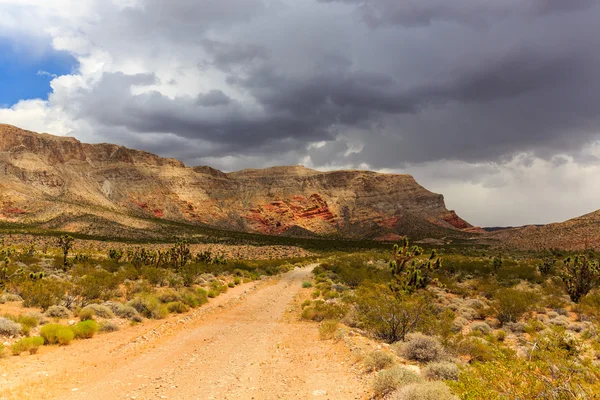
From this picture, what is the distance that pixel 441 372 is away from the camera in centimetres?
793

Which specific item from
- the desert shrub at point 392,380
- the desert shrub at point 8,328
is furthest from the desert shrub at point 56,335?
the desert shrub at point 392,380

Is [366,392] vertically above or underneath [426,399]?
underneath

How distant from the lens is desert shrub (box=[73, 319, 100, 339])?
12.5 meters

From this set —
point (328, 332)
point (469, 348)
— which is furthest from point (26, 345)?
point (469, 348)

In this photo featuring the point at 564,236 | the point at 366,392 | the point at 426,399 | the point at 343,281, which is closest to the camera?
the point at 426,399

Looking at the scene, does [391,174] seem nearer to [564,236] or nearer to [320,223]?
[320,223]

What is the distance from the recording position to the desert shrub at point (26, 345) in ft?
33.4

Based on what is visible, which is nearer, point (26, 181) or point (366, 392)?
point (366, 392)

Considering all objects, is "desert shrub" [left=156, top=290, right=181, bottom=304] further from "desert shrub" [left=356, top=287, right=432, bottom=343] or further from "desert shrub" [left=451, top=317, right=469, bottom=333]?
"desert shrub" [left=451, top=317, right=469, bottom=333]

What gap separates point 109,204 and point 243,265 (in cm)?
10394

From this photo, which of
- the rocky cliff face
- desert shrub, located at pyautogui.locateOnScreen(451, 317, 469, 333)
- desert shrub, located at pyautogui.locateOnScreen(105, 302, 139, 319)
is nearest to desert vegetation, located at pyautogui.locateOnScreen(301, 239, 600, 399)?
desert shrub, located at pyautogui.locateOnScreen(451, 317, 469, 333)

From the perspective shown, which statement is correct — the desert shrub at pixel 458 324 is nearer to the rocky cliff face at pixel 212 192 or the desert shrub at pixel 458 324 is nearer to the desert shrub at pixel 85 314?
the desert shrub at pixel 85 314

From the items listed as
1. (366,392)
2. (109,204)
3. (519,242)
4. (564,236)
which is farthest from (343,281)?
(109,204)

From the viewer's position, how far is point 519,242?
90.9 meters
